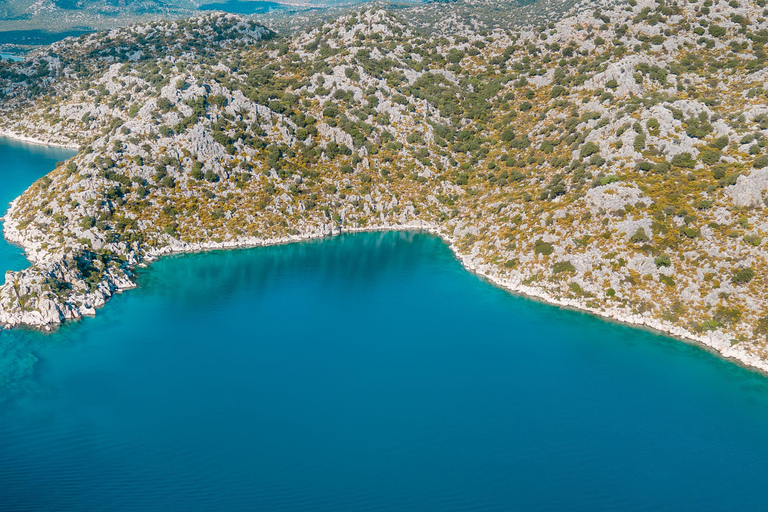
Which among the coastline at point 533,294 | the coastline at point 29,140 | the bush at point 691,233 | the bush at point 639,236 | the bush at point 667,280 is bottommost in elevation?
the coastline at point 533,294

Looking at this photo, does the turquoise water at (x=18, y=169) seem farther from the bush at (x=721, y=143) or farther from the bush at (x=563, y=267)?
the bush at (x=721, y=143)

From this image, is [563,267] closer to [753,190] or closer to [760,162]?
[753,190]

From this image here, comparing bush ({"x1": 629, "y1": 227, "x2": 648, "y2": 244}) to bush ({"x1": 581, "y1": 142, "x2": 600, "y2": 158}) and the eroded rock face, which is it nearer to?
the eroded rock face

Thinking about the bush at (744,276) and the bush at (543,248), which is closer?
the bush at (744,276)

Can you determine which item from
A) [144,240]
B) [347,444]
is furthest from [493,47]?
[347,444]

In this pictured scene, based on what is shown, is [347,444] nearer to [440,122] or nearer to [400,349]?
[400,349]

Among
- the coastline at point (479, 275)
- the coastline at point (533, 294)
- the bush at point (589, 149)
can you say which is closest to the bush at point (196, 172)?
the coastline at point (479, 275)

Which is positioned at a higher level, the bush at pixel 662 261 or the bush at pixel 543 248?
the bush at pixel 662 261
